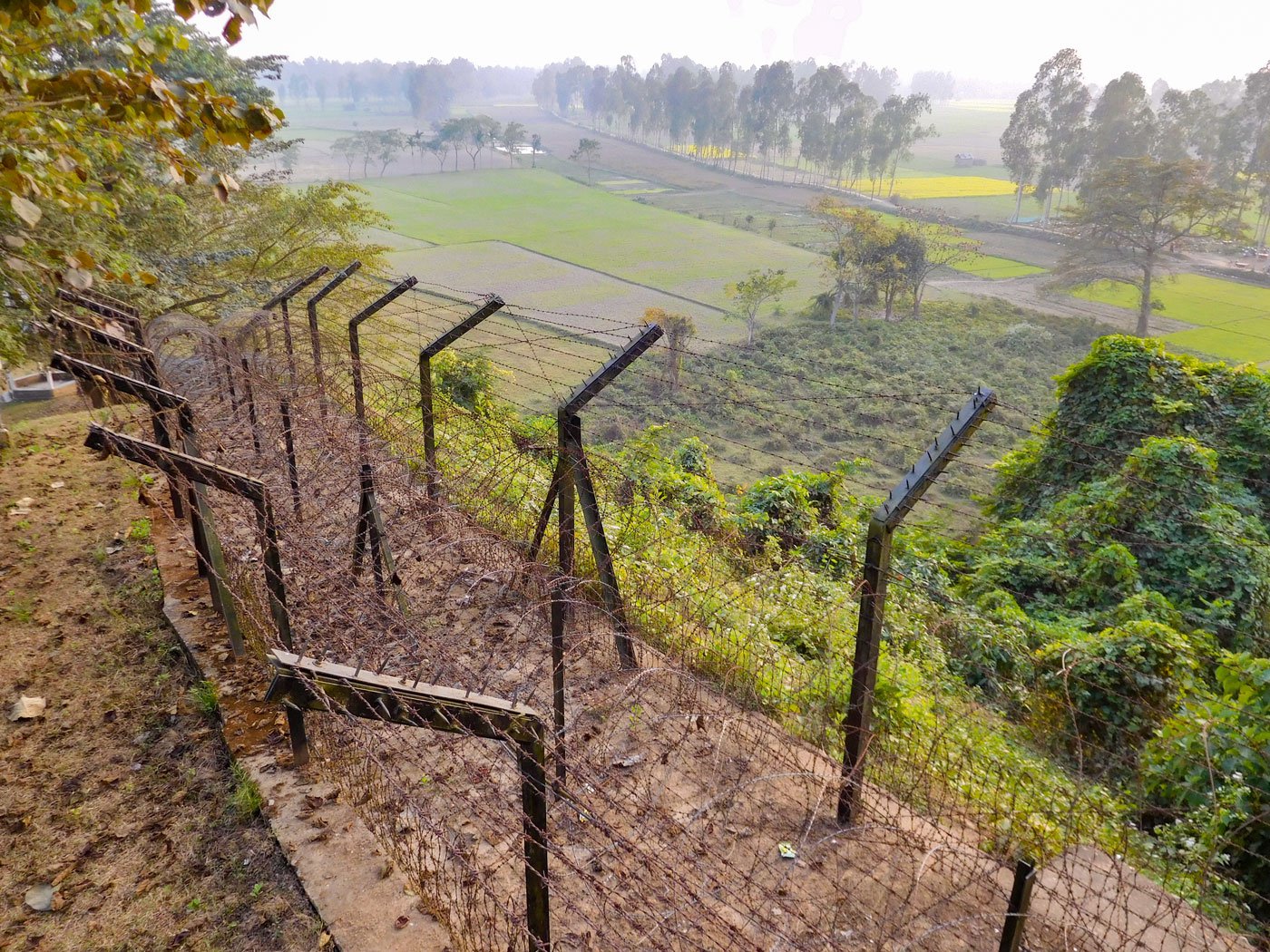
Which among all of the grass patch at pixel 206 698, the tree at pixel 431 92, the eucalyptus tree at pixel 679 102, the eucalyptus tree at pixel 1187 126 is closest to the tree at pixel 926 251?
the eucalyptus tree at pixel 1187 126

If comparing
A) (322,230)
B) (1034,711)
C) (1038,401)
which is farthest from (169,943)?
(1038,401)

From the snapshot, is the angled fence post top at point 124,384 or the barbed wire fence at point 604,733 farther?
the angled fence post top at point 124,384

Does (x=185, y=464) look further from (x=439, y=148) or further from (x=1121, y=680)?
(x=439, y=148)

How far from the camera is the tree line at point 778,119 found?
2483 inches

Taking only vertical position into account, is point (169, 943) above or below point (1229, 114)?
below

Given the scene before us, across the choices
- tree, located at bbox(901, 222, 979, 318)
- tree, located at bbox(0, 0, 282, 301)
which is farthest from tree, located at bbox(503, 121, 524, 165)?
tree, located at bbox(0, 0, 282, 301)

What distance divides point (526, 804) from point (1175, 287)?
194ft

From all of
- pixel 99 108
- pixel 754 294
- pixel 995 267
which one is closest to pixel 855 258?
pixel 754 294

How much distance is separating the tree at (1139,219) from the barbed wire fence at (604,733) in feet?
136

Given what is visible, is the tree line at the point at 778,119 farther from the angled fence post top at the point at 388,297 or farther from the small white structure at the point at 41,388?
the angled fence post top at the point at 388,297

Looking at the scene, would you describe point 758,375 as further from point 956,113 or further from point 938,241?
point 956,113

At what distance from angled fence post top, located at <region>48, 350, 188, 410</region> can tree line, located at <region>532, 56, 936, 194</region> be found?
2548 inches

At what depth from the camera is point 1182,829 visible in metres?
4.09

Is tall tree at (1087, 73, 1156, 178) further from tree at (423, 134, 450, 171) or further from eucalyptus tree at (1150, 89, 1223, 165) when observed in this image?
tree at (423, 134, 450, 171)
